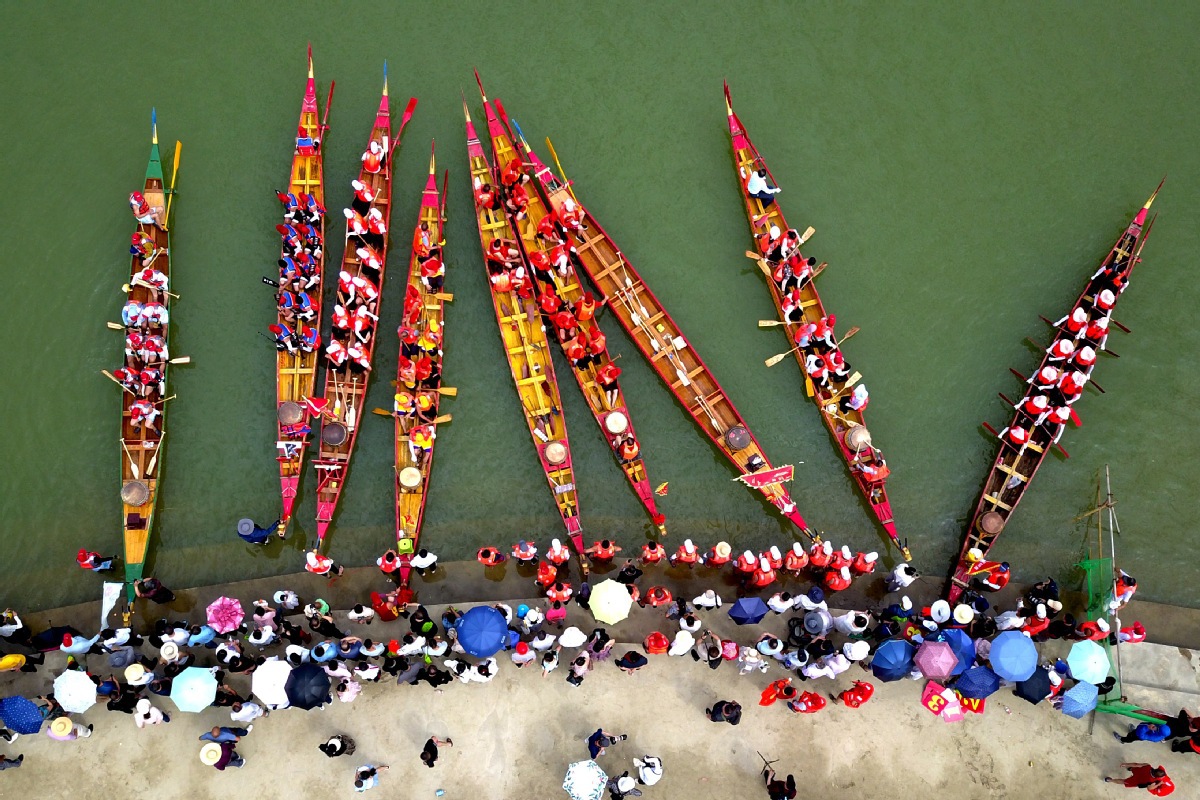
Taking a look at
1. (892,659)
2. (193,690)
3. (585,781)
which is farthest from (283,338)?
(892,659)

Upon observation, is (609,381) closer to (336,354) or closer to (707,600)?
(707,600)

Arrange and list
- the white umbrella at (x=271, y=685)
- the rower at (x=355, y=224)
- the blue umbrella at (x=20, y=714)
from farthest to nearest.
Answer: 1. the rower at (x=355, y=224)
2. the white umbrella at (x=271, y=685)
3. the blue umbrella at (x=20, y=714)

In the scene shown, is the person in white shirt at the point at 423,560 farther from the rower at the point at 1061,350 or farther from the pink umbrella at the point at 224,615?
the rower at the point at 1061,350

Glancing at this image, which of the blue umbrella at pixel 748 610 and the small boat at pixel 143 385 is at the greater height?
the small boat at pixel 143 385

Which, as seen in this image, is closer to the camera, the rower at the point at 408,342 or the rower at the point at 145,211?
the rower at the point at 408,342

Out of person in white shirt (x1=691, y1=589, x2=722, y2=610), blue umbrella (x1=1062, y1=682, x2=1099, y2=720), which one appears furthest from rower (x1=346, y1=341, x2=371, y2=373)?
blue umbrella (x1=1062, y1=682, x2=1099, y2=720)

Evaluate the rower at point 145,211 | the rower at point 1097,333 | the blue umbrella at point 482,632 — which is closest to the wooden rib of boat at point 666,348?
the blue umbrella at point 482,632

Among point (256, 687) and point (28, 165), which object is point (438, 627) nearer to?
point (256, 687)
